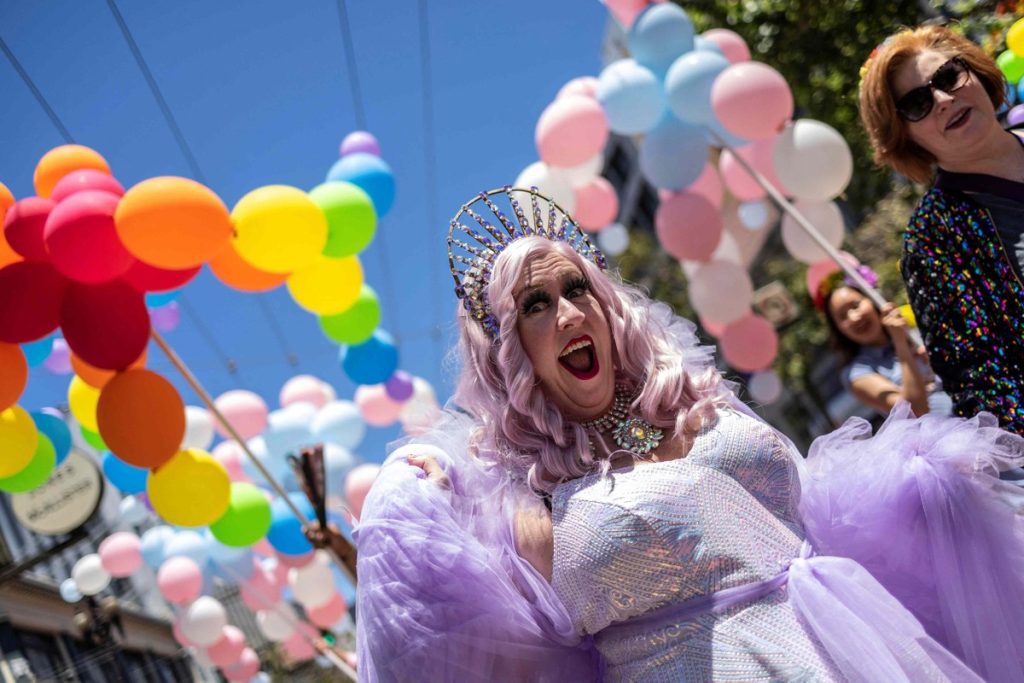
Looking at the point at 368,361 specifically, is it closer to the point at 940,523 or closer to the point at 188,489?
the point at 188,489

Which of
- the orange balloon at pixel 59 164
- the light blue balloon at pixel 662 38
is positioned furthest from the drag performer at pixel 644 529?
the light blue balloon at pixel 662 38

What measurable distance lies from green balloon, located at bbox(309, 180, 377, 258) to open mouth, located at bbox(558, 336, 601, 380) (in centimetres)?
330

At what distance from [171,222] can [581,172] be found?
11.4 ft

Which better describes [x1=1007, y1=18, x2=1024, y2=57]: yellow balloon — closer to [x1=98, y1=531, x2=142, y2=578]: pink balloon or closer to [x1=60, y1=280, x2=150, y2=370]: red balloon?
[x1=60, y1=280, x2=150, y2=370]: red balloon

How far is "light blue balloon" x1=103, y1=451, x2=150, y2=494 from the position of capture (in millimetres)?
7086

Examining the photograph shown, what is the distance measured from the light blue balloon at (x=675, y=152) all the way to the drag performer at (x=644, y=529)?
13.6 ft

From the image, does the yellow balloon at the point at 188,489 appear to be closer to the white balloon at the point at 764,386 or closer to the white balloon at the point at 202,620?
the white balloon at the point at 202,620

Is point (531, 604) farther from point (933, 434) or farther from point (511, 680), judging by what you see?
point (933, 434)

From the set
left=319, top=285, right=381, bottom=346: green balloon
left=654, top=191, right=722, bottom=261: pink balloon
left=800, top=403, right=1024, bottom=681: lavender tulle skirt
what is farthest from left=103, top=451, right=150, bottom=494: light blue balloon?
left=800, top=403, right=1024, bottom=681: lavender tulle skirt

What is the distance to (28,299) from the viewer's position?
14.8 ft

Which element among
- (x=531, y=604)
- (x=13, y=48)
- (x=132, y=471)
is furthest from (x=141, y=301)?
(x=531, y=604)

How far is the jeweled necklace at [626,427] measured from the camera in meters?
2.53

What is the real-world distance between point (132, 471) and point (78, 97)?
277 centimetres

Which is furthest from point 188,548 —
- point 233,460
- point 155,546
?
point 233,460
